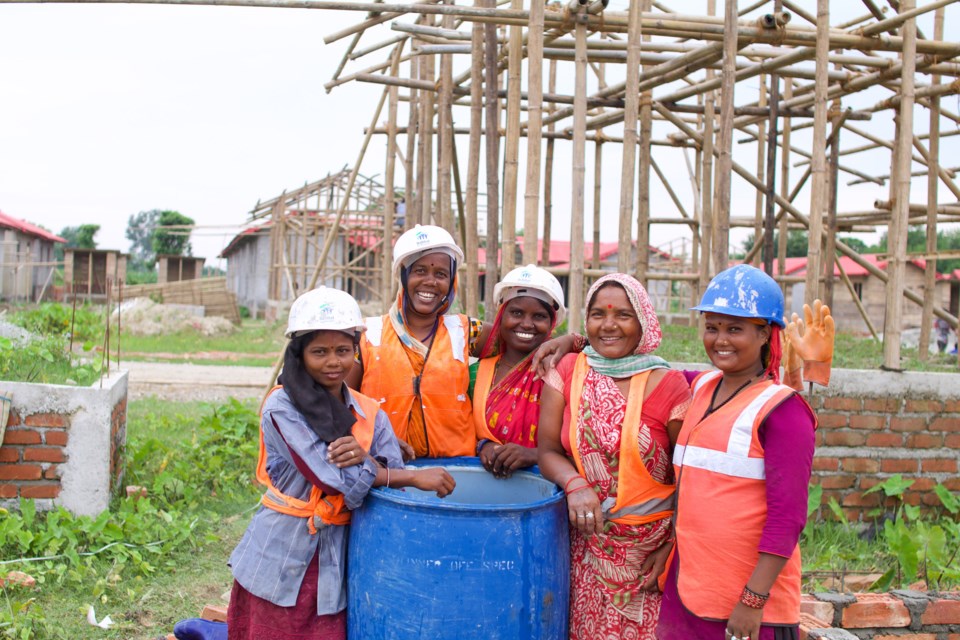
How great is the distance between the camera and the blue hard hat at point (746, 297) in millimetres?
2090

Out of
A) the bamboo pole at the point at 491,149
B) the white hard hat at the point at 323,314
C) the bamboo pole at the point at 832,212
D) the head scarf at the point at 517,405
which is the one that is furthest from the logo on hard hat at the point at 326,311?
the bamboo pole at the point at 832,212

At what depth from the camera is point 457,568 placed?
207cm

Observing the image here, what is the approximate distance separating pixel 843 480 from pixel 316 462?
3959 mm

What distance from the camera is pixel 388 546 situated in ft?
7.07

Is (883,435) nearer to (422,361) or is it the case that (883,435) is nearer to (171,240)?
(422,361)

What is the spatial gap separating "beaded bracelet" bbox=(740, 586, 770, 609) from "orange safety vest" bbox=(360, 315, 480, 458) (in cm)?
103

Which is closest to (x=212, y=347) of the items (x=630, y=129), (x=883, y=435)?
(x=630, y=129)

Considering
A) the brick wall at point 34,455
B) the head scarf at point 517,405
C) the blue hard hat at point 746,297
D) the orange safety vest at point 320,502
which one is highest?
the blue hard hat at point 746,297

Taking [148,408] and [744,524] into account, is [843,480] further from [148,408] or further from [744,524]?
[148,408]

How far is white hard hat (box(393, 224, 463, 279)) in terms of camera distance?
2682mm

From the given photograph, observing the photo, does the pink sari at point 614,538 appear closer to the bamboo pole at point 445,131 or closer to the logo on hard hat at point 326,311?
the logo on hard hat at point 326,311

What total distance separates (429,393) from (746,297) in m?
1.08

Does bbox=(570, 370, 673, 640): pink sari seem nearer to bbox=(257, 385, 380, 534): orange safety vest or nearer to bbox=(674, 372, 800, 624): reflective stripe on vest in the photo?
bbox=(674, 372, 800, 624): reflective stripe on vest

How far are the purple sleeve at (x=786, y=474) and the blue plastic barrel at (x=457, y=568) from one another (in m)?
0.56
